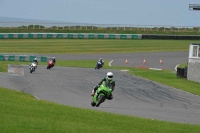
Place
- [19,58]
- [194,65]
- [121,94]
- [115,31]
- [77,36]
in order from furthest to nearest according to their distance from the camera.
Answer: [115,31]
[77,36]
[19,58]
[194,65]
[121,94]

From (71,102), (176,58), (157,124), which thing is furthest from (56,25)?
(157,124)

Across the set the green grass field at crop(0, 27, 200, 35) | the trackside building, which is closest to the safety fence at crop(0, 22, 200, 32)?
the green grass field at crop(0, 27, 200, 35)

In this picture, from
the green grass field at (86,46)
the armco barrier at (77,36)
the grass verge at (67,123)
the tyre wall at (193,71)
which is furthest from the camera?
the armco barrier at (77,36)

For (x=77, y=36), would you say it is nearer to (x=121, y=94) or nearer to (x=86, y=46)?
(x=86, y=46)

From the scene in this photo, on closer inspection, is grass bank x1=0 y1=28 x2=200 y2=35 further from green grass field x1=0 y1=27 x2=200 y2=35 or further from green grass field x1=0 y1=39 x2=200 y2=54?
green grass field x1=0 y1=39 x2=200 y2=54

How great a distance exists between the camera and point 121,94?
29359mm

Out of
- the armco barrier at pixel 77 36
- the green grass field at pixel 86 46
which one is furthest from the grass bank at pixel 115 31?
the green grass field at pixel 86 46

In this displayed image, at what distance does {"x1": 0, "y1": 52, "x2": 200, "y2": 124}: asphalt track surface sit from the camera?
22656 mm

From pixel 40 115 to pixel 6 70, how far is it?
2906cm

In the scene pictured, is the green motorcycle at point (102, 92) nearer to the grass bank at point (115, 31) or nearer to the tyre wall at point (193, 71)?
the tyre wall at point (193, 71)

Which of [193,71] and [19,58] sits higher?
[193,71]

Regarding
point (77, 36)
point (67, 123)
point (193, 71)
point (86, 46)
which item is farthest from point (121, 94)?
point (77, 36)

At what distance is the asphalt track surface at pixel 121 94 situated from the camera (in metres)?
22.7

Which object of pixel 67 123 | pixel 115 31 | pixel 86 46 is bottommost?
pixel 86 46
